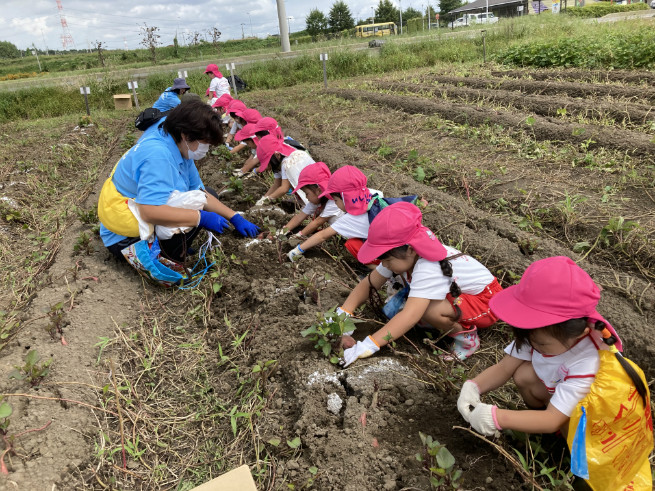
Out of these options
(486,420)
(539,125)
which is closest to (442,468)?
(486,420)

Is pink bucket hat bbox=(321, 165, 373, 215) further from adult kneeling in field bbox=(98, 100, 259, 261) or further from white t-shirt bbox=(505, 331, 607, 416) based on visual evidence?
white t-shirt bbox=(505, 331, 607, 416)

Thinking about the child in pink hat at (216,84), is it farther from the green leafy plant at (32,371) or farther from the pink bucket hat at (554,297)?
the pink bucket hat at (554,297)

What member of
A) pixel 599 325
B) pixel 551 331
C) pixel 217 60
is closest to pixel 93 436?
pixel 551 331

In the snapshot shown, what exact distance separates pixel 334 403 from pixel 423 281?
2.34 ft

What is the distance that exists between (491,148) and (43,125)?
1080 cm

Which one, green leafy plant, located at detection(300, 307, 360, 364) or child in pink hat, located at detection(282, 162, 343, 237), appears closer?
green leafy plant, located at detection(300, 307, 360, 364)

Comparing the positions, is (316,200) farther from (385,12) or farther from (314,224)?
(385,12)

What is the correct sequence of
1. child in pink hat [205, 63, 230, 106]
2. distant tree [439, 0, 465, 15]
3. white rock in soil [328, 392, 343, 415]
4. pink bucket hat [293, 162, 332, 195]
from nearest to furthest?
white rock in soil [328, 392, 343, 415] → pink bucket hat [293, 162, 332, 195] → child in pink hat [205, 63, 230, 106] → distant tree [439, 0, 465, 15]

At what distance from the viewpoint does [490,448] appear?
177 cm

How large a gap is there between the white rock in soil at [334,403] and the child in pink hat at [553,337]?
55 cm

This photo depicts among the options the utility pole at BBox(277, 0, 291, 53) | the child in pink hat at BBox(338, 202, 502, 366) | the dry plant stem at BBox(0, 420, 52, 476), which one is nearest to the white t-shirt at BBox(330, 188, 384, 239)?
the child in pink hat at BBox(338, 202, 502, 366)

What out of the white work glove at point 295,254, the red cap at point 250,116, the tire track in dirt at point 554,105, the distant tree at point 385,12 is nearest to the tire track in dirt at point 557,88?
the tire track in dirt at point 554,105

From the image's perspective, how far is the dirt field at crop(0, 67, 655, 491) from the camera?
1822mm

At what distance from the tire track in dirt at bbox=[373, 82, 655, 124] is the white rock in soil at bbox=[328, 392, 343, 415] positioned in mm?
5747
